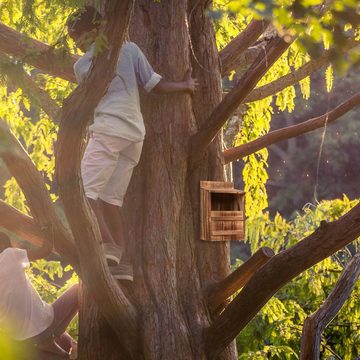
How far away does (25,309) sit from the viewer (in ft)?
17.4

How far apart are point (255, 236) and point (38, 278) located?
3.03 m

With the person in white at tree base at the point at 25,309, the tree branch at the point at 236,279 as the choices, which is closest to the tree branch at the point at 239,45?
the tree branch at the point at 236,279

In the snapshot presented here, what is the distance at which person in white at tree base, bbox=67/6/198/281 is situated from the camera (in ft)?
15.1

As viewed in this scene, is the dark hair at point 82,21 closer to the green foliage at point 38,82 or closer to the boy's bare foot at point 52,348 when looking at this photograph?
the green foliage at point 38,82

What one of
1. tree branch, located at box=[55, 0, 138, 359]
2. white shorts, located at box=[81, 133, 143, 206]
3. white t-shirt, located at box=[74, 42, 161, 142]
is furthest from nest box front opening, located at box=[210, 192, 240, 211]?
tree branch, located at box=[55, 0, 138, 359]

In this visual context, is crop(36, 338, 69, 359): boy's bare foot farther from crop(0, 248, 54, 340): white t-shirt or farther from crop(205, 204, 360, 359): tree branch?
crop(205, 204, 360, 359): tree branch

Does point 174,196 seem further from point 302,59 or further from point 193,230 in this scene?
point 302,59

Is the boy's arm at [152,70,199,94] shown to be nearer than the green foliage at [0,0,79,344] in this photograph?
Yes

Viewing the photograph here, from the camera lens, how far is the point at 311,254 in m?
4.26

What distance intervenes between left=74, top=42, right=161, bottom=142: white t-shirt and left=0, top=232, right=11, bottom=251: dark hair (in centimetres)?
109

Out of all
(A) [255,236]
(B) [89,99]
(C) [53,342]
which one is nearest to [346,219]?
(B) [89,99]

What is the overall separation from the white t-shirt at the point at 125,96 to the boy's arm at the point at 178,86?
0.09 metres

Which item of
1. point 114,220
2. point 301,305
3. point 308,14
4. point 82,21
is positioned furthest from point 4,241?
point 301,305

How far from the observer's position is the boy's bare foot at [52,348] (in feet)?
17.7
